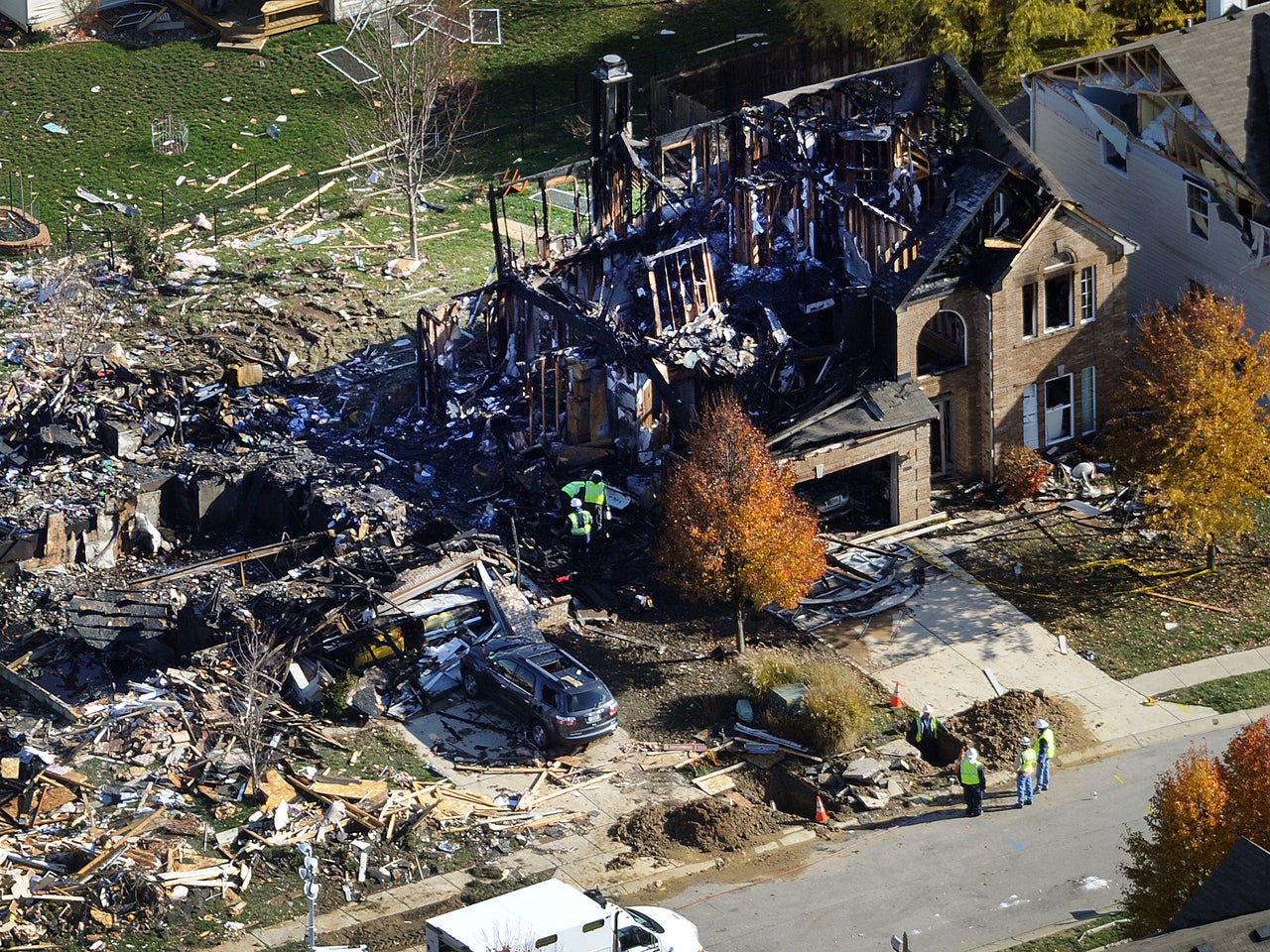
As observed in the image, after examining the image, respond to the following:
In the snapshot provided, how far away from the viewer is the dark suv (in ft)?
129

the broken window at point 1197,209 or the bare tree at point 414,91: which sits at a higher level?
the bare tree at point 414,91

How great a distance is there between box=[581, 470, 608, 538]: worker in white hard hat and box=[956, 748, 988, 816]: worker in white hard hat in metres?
10.9

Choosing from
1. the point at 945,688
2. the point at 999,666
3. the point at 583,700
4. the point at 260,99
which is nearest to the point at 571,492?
the point at 583,700

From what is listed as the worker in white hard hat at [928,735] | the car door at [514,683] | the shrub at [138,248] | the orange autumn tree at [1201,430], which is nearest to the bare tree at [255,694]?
the car door at [514,683]

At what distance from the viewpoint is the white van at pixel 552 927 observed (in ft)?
Answer: 104

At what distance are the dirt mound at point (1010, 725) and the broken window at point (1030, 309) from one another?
34.6ft

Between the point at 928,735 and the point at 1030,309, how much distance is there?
41.3 ft

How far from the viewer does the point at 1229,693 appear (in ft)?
138

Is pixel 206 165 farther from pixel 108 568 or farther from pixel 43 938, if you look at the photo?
pixel 43 938

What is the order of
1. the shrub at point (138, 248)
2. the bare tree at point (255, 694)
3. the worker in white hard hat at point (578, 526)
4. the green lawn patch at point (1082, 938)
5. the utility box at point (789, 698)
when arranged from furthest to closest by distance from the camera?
the shrub at point (138, 248)
the worker in white hard hat at point (578, 526)
the utility box at point (789, 698)
the bare tree at point (255, 694)
the green lawn patch at point (1082, 938)

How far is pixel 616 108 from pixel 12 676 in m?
19.8

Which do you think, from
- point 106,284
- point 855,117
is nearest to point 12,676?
point 106,284

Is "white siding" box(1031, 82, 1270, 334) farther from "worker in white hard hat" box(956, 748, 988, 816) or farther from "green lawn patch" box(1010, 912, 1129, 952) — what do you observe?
"green lawn patch" box(1010, 912, 1129, 952)

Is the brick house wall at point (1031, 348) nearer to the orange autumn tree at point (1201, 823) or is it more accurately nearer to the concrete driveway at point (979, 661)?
the concrete driveway at point (979, 661)
